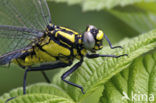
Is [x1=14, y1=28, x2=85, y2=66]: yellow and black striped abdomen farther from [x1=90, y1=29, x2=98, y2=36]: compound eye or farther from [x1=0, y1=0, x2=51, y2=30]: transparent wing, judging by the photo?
[x1=0, y1=0, x2=51, y2=30]: transparent wing

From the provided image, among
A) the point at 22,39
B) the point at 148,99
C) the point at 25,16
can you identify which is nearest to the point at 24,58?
the point at 22,39

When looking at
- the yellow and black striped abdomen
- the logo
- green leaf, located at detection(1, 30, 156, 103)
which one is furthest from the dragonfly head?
the logo

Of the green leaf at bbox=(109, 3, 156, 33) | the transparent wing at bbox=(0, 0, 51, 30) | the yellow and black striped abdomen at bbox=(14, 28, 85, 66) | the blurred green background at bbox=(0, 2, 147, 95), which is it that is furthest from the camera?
the blurred green background at bbox=(0, 2, 147, 95)

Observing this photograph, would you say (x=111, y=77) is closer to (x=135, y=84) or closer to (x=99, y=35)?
(x=135, y=84)

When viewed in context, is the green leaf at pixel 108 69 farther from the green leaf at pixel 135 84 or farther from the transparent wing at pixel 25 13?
the transparent wing at pixel 25 13

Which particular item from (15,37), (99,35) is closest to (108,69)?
(99,35)
